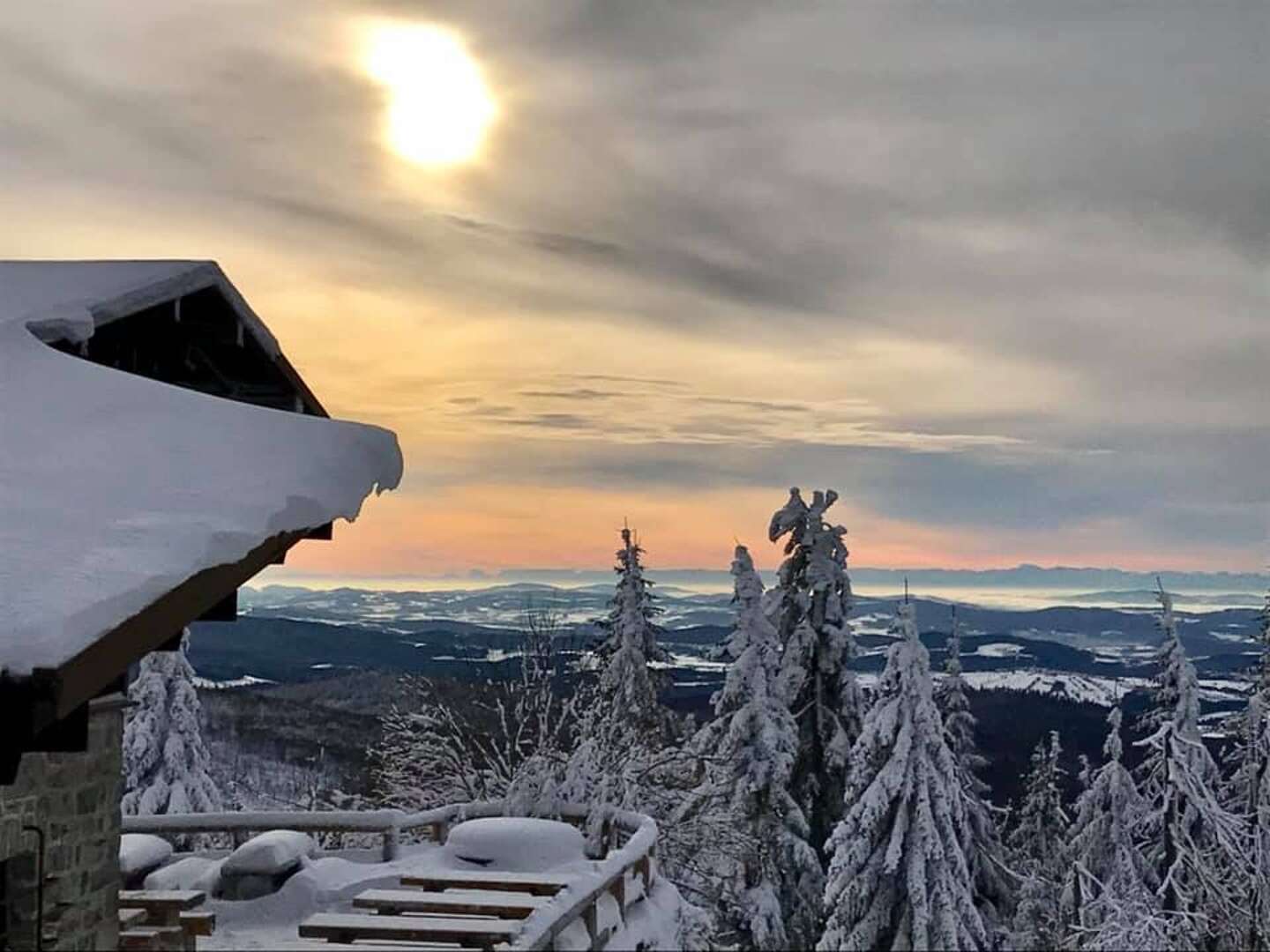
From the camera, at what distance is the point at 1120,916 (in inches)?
836

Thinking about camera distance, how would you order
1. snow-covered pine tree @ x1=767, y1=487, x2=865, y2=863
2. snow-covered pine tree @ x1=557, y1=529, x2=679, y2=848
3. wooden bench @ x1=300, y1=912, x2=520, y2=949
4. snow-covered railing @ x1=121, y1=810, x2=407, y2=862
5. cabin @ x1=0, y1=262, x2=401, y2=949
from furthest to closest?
snow-covered pine tree @ x1=767, y1=487, x2=865, y2=863 → snow-covered pine tree @ x1=557, y1=529, x2=679, y2=848 → snow-covered railing @ x1=121, y1=810, x2=407, y2=862 → wooden bench @ x1=300, y1=912, x2=520, y2=949 → cabin @ x1=0, y1=262, x2=401, y2=949

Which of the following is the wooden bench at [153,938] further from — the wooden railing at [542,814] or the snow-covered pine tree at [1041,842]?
the snow-covered pine tree at [1041,842]

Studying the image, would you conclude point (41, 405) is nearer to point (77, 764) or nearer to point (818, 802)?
point (77, 764)

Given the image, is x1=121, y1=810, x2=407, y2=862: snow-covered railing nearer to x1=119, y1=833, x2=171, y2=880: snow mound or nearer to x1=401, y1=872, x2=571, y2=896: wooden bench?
x1=119, y1=833, x2=171, y2=880: snow mound

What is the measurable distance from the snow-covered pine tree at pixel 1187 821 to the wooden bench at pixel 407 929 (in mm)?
15719

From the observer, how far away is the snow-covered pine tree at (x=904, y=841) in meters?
25.8

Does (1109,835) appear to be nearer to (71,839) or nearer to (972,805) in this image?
(972,805)

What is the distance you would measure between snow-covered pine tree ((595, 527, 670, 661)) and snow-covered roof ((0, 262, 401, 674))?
25305 millimetres

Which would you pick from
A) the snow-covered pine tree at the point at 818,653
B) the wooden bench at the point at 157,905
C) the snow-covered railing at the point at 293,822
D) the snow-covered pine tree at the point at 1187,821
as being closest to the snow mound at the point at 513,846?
the snow-covered railing at the point at 293,822

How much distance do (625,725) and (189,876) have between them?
18074 millimetres

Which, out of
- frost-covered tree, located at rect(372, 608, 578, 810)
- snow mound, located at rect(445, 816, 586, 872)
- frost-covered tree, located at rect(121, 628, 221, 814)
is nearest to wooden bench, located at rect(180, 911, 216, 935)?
snow mound, located at rect(445, 816, 586, 872)

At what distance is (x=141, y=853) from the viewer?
13.6 metres

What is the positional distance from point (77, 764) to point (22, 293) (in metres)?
3.19

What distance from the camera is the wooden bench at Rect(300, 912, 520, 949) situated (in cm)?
984
